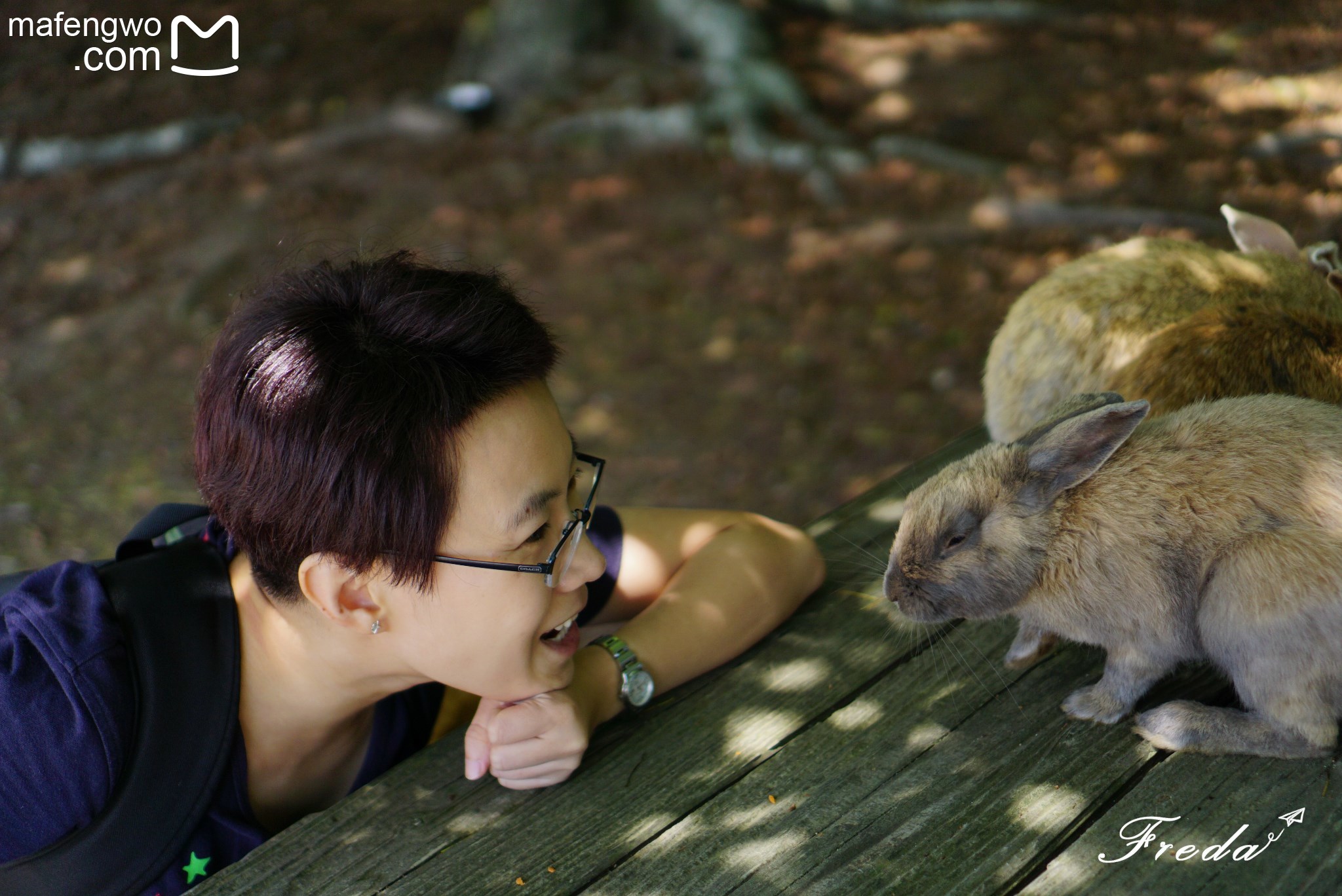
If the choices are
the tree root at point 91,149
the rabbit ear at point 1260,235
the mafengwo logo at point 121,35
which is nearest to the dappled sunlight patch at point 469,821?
the rabbit ear at point 1260,235

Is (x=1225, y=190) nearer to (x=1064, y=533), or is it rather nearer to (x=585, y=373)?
(x=585, y=373)

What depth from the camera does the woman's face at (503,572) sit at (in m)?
1.87

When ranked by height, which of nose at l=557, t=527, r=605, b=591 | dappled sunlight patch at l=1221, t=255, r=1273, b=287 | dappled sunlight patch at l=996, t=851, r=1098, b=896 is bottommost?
dappled sunlight patch at l=996, t=851, r=1098, b=896

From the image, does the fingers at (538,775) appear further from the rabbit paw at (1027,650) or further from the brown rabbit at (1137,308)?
the brown rabbit at (1137,308)

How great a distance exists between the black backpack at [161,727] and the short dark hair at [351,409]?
0.22 meters

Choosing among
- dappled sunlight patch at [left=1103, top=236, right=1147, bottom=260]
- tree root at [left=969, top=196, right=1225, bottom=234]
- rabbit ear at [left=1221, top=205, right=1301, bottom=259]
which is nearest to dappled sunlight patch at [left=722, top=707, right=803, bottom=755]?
dappled sunlight patch at [left=1103, top=236, right=1147, bottom=260]

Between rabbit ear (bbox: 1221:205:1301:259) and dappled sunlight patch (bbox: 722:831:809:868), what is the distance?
1.88 m

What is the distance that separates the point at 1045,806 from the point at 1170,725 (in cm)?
27

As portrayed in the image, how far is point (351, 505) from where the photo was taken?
5.84 feet

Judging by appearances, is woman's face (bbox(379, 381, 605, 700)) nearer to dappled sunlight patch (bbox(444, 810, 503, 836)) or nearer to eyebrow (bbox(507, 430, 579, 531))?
eyebrow (bbox(507, 430, 579, 531))

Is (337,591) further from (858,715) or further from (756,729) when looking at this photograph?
(858,715)

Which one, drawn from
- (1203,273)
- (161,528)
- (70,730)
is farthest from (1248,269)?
(70,730)

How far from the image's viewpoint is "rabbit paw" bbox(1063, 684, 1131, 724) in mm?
1933

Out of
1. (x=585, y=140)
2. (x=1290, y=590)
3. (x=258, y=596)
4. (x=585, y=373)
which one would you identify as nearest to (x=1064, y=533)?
(x=1290, y=590)
